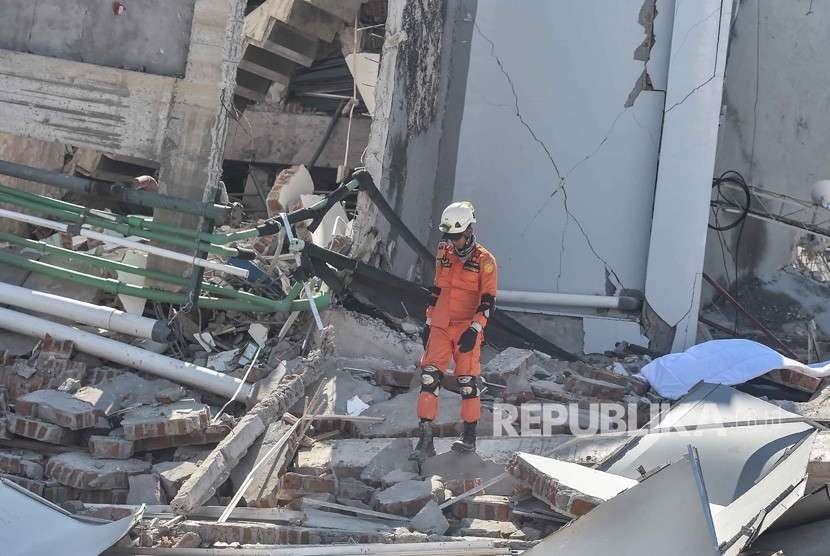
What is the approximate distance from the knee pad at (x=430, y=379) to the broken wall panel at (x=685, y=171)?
12.9 ft

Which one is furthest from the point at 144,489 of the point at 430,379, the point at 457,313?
the point at 457,313

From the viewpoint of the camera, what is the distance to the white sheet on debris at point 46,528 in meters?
5.32

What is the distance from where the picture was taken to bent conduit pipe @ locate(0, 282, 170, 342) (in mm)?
8102

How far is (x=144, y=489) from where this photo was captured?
263 inches

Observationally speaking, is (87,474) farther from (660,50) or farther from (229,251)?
Answer: (660,50)

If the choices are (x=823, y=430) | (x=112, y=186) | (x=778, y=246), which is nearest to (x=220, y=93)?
(x=112, y=186)

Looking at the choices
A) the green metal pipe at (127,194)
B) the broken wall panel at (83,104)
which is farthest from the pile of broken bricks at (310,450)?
the broken wall panel at (83,104)

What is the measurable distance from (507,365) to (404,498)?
2.37 metres

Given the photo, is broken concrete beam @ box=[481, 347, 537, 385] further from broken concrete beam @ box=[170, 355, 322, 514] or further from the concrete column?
the concrete column

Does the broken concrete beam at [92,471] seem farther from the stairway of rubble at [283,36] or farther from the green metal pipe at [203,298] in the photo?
the stairway of rubble at [283,36]

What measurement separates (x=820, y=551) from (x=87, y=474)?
4.16m

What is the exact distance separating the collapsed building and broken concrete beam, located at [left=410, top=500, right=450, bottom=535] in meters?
0.03

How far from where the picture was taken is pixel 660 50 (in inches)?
417

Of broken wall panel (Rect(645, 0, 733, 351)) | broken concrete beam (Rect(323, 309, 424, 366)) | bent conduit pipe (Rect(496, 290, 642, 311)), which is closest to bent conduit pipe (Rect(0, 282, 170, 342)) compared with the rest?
broken concrete beam (Rect(323, 309, 424, 366))
